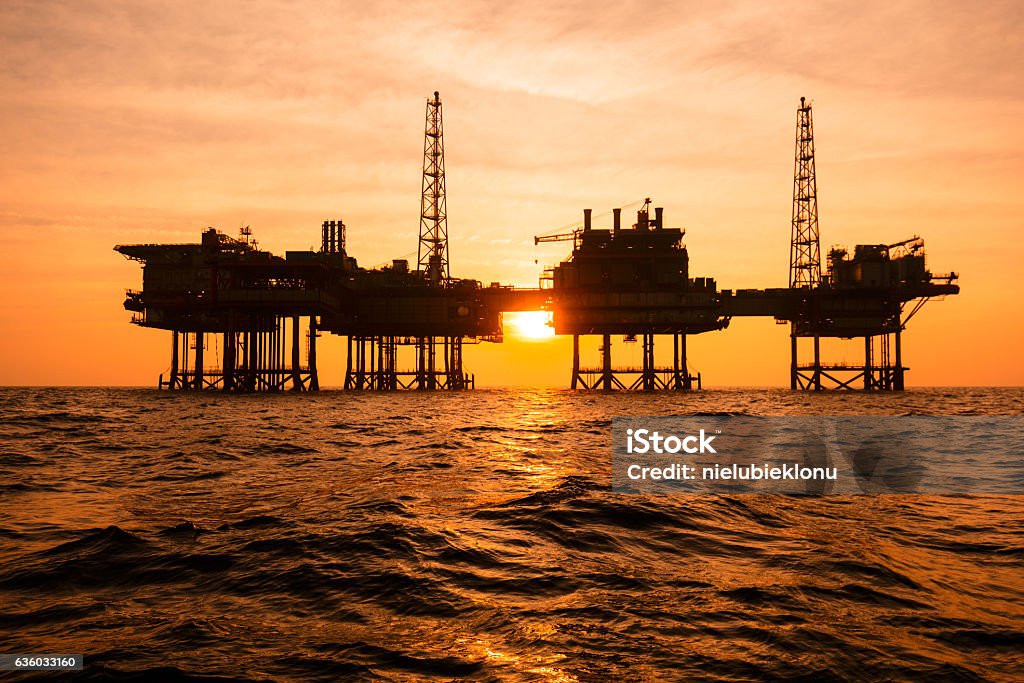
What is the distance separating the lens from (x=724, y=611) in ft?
28.9

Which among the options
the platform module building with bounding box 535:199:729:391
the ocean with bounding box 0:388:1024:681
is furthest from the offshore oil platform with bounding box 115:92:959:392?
the ocean with bounding box 0:388:1024:681

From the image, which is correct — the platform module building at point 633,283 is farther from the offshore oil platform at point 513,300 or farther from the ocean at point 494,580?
the ocean at point 494,580

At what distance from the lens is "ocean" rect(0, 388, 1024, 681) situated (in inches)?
290

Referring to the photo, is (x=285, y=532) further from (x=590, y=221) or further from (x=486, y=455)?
(x=590, y=221)

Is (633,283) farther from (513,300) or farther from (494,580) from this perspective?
(494,580)

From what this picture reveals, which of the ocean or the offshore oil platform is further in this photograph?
the offshore oil platform

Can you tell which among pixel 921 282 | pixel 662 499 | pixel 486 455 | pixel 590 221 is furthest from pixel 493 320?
pixel 662 499

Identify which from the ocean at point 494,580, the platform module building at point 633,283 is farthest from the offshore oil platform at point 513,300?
the ocean at point 494,580

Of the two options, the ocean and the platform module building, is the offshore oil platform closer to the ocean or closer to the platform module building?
the platform module building

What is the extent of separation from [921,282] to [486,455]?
94.6 meters

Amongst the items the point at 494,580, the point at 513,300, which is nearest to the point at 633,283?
the point at 513,300

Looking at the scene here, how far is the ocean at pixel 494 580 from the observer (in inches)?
290

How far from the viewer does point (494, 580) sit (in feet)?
33.2

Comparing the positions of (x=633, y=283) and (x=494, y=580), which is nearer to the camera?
(x=494, y=580)
